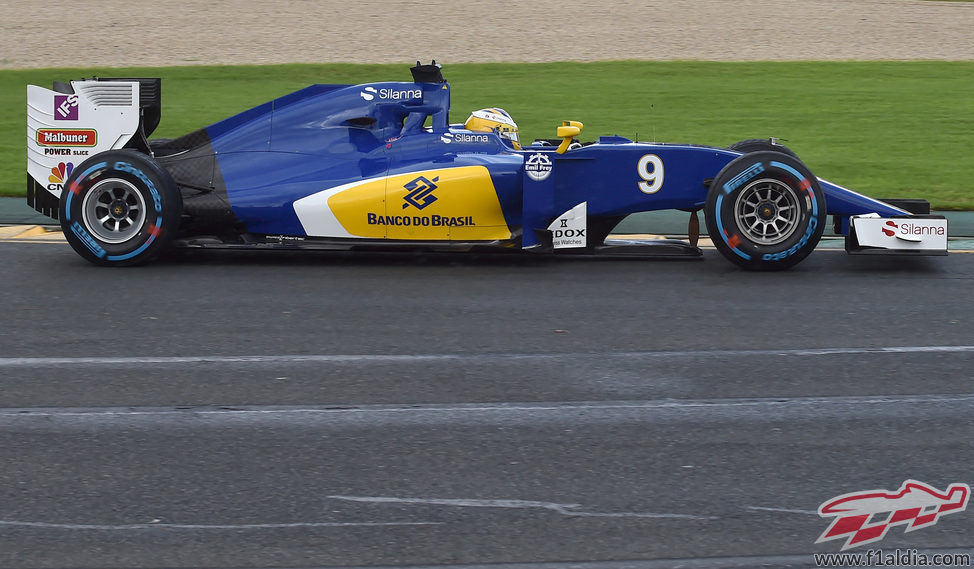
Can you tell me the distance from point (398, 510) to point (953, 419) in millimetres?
2441

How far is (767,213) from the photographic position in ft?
26.0

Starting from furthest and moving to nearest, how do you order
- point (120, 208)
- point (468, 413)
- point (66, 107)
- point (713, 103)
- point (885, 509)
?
point (713, 103), point (66, 107), point (120, 208), point (468, 413), point (885, 509)

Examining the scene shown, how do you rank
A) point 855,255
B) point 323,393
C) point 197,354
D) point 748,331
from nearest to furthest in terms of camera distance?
point 323,393
point 197,354
point 748,331
point 855,255

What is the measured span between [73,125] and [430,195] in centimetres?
264

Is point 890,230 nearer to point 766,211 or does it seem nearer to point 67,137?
point 766,211

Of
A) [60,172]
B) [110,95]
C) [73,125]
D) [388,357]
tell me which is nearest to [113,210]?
[60,172]

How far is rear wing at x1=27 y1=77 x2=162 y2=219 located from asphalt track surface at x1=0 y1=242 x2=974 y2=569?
893mm

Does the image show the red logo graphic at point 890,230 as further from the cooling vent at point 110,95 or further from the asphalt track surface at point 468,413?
the cooling vent at point 110,95

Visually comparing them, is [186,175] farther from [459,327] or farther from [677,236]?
[677,236]

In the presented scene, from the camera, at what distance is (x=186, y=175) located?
839 cm

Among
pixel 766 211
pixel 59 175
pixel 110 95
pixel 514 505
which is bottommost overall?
pixel 514 505

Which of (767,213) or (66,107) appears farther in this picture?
(66,107)

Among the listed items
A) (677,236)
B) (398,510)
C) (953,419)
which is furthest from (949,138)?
(398,510)

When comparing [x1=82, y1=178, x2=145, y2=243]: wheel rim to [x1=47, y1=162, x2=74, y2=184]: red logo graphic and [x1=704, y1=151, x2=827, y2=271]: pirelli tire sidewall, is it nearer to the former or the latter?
[x1=47, y1=162, x2=74, y2=184]: red logo graphic
